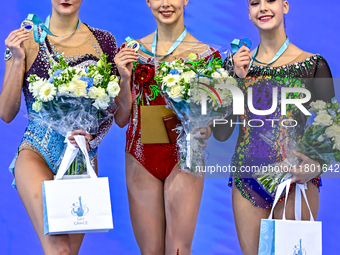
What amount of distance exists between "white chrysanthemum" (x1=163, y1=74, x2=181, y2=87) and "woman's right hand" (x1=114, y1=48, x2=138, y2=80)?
293mm

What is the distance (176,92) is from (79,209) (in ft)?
2.68

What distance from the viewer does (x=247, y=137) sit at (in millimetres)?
3193

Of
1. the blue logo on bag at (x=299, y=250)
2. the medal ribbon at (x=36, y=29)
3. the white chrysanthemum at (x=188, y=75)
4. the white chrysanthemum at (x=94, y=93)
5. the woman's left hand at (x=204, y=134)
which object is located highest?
the medal ribbon at (x=36, y=29)

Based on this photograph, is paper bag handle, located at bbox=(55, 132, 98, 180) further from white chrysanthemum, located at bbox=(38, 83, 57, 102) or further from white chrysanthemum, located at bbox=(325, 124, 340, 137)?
white chrysanthemum, located at bbox=(325, 124, 340, 137)

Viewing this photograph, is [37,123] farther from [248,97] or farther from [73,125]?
[248,97]

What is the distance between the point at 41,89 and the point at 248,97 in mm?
1141

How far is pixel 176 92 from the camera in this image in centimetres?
302

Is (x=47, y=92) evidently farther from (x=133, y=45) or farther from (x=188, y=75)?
(x=188, y=75)

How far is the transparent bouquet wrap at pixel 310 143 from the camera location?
2.96m

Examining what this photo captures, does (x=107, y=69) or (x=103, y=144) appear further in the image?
(x=103, y=144)

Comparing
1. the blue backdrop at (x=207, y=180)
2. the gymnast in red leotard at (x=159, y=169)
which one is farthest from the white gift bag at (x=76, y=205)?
the blue backdrop at (x=207, y=180)

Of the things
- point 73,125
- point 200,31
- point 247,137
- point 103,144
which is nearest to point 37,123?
point 73,125

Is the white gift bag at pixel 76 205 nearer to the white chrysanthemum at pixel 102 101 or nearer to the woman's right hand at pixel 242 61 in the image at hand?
the white chrysanthemum at pixel 102 101

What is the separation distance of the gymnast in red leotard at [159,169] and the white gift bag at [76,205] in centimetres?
32
